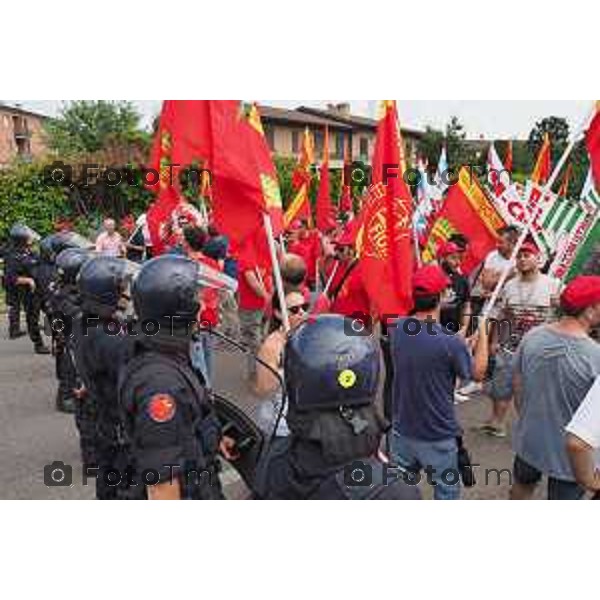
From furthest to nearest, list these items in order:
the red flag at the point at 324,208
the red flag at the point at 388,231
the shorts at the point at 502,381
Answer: the red flag at the point at 324,208
the shorts at the point at 502,381
the red flag at the point at 388,231

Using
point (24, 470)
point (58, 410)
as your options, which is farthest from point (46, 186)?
point (24, 470)

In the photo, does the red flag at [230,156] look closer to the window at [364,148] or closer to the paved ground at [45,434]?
the paved ground at [45,434]

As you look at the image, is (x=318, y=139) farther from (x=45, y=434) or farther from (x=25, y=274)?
(x=45, y=434)

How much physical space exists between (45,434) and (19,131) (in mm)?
59216

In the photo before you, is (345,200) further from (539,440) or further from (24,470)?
(539,440)

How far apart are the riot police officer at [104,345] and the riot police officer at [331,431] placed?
1.57 metres

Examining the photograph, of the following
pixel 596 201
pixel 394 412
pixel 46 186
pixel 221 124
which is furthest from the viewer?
pixel 46 186

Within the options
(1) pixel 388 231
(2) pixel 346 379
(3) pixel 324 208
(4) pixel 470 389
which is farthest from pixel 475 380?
(3) pixel 324 208

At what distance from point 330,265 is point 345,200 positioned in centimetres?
386

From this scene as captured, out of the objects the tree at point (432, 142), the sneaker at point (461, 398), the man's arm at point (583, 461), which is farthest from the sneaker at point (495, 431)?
the tree at point (432, 142)

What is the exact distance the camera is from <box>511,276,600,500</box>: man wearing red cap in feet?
11.2

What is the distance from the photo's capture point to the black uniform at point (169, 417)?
8.04 feet

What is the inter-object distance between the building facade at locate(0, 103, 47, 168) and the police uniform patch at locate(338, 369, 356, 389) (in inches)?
2195

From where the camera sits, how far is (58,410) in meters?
7.04
